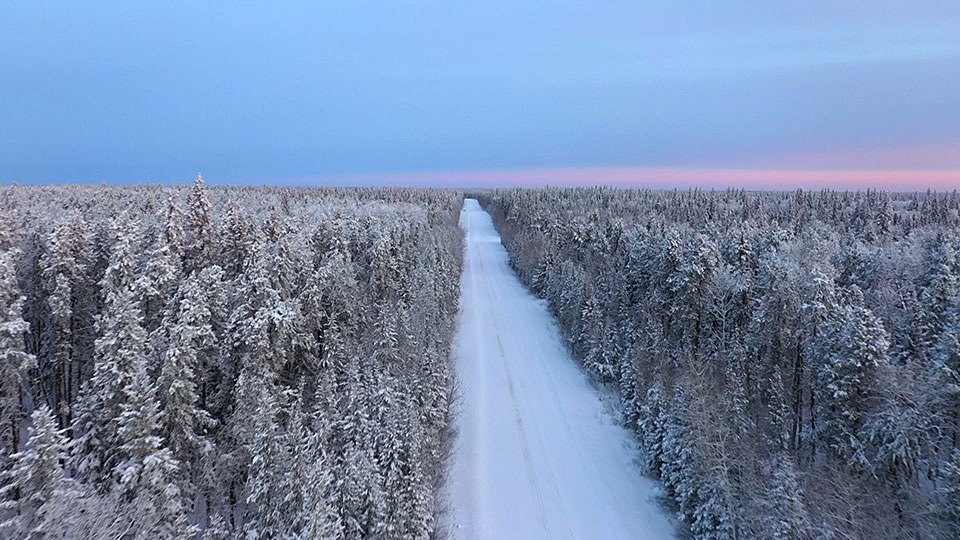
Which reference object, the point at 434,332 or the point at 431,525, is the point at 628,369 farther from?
the point at 431,525

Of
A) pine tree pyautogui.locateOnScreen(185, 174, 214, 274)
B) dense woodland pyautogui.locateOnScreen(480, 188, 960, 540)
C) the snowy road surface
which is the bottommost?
the snowy road surface

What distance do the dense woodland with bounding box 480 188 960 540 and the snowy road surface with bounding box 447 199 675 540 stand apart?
5.09 feet

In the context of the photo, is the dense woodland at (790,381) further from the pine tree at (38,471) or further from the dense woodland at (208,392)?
the pine tree at (38,471)

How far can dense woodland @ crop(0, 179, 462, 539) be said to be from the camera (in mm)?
12102

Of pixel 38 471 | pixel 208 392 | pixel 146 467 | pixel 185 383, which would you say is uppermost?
pixel 185 383

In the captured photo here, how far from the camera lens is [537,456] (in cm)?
2180

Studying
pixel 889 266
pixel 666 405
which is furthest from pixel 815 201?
pixel 666 405

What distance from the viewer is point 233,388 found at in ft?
64.0

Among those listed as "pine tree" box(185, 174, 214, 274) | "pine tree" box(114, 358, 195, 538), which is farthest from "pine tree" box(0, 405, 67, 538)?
"pine tree" box(185, 174, 214, 274)

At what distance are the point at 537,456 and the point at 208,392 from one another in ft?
52.0

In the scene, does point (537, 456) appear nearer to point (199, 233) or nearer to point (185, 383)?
point (185, 383)

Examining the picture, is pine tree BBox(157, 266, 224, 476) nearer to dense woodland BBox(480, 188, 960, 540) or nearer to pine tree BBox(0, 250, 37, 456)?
pine tree BBox(0, 250, 37, 456)

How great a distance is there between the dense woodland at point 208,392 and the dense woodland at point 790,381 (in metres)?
10.4

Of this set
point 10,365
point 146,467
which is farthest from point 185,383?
point 10,365
